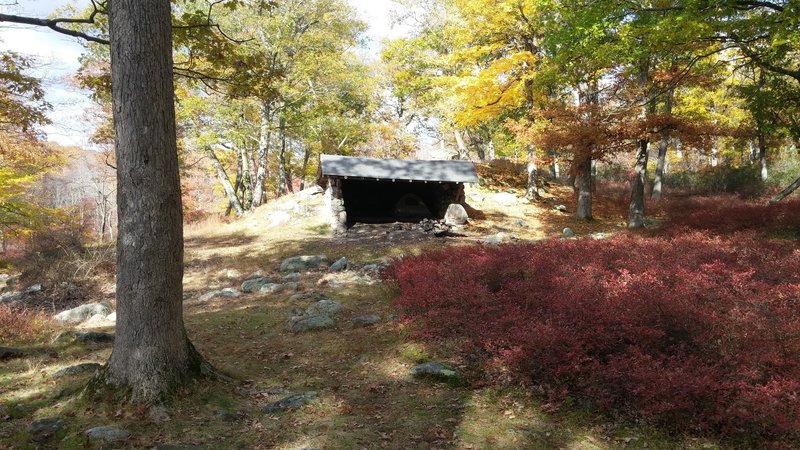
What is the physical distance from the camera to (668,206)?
19.9 m

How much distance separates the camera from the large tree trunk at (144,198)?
430cm

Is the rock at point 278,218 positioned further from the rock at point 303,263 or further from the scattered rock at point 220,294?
the scattered rock at point 220,294

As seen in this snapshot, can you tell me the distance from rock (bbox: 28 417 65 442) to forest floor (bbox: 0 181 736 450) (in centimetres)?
5

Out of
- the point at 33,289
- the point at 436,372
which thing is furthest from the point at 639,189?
the point at 33,289

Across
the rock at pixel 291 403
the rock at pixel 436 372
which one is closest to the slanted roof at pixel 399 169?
the rock at pixel 436 372

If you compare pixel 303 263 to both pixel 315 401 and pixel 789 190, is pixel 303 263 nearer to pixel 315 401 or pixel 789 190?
pixel 315 401

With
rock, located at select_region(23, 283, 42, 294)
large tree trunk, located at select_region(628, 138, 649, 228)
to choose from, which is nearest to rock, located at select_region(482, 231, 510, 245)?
large tree trunk, located at select_region(628, 138, 649, 228)

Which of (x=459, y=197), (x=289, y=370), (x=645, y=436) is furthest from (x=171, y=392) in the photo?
(x=459, y=197)

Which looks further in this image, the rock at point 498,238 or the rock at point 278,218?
the rock at point 278,218

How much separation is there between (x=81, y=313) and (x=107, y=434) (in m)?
6.89

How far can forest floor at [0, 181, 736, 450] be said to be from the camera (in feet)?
13.1

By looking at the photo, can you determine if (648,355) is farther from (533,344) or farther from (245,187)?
(245,187)

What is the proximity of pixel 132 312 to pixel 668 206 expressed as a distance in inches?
835

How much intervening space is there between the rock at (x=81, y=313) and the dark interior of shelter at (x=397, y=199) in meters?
11.6
